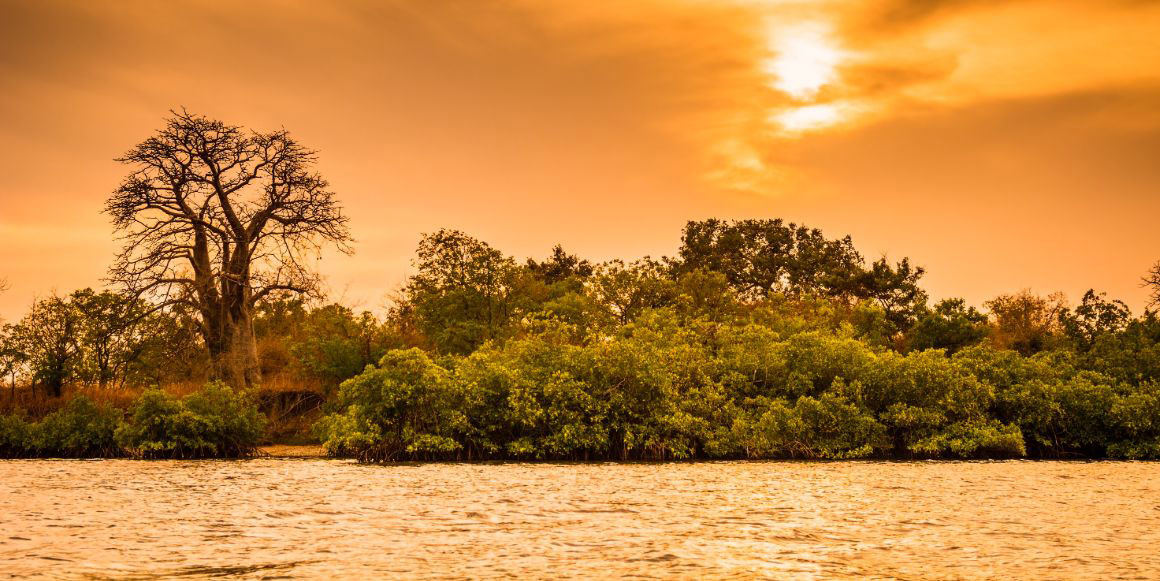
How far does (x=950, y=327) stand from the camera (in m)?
54.1

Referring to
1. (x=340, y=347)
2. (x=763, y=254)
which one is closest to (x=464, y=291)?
(x=340, y=347)

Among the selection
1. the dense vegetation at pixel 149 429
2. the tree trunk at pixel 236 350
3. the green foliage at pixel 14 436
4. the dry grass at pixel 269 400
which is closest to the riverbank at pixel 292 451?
the dry grass at pixel 269 400

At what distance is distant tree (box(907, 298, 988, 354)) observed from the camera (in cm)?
5378

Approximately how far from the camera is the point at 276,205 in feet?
170

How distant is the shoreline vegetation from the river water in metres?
7.23

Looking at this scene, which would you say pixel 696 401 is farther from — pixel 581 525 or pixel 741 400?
pixel 581 525

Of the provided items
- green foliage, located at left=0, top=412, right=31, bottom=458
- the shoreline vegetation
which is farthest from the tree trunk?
green foliage, located at left=0, top=412, right=31, bottom=458

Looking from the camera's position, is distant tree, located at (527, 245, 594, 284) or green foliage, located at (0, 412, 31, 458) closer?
green foliage, located at (0, 412, 31, 458)

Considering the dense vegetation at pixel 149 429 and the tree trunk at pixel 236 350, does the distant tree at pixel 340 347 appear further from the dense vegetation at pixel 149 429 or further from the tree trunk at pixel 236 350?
the dense vegetation at pixel 149 429

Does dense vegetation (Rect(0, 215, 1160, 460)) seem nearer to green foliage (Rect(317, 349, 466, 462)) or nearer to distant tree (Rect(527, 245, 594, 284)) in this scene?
green foliage (Rect(317, 349, 466, 462))

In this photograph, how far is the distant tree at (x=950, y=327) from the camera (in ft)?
176

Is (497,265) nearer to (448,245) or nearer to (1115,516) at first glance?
(448,245)

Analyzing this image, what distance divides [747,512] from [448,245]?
47.4m

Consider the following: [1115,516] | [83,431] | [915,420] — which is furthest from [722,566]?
[83,431]
